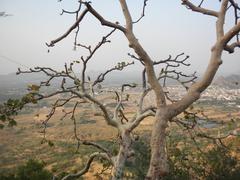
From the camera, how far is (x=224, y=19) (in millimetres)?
3221

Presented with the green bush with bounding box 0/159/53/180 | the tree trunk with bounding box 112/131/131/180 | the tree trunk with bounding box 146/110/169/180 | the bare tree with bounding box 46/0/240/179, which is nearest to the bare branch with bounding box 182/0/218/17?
the bare tree with bounding box 46/0/240/179

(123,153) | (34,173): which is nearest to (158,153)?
(123,153)

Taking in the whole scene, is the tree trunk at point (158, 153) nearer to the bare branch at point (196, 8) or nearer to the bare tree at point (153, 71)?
the bare tree at point (153, 71)

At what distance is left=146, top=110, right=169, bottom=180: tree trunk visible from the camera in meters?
2.91

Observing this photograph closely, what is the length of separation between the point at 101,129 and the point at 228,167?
47747mm

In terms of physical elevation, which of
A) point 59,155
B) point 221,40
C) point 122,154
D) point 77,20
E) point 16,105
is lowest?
point 59,155

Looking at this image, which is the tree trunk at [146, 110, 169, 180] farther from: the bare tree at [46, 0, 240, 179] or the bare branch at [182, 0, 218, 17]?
the bare branch at [182, 0, 218, 17]

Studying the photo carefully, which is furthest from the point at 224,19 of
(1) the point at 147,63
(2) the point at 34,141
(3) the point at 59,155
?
(2) the point at 34,141

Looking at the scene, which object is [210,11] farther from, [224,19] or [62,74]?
[62,74]

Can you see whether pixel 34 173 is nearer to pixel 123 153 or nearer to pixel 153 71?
pixel 123 153

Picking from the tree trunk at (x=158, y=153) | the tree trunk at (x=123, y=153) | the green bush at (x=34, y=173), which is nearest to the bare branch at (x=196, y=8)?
the tree trunk at (x=158, y=153)

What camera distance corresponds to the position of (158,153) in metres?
2.95

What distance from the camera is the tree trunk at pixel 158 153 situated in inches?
115

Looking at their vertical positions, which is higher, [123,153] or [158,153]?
[158,153]
